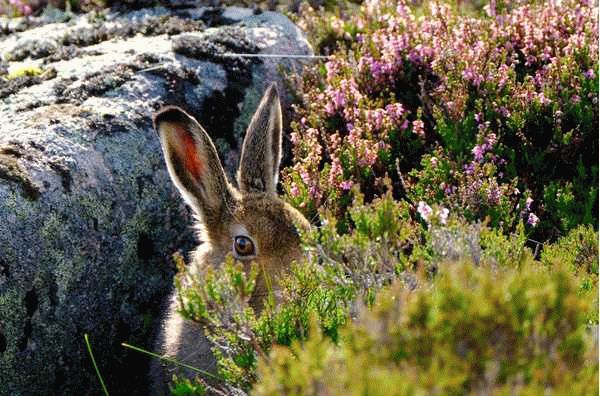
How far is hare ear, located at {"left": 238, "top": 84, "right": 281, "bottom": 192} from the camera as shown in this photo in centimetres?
562

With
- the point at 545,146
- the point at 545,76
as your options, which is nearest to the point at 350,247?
the point at 545,146

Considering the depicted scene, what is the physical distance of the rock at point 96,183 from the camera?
4.76m

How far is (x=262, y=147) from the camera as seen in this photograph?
566 cm

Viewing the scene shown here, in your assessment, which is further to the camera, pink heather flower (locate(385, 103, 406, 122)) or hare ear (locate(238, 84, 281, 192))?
pink heather flower (locate(385, 103, 406, 122))

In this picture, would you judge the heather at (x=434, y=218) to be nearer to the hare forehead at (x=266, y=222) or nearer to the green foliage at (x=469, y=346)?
the green foliage at (x=469, y=346)

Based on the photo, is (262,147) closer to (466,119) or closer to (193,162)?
(193,162)

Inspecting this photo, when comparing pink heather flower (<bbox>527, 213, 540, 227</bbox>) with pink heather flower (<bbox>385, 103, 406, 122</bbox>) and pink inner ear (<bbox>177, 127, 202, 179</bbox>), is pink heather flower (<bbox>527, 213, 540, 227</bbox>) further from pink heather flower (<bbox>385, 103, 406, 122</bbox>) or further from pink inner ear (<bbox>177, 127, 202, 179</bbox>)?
pink inner ear (<bbox>177, 127, 202, 179</bbox>)

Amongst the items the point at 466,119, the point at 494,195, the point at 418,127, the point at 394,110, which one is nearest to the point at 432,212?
the point at 494,195

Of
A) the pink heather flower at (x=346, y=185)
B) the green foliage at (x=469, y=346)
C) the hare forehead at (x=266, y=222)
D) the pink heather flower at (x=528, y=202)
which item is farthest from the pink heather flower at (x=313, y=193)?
the green foliage at (x=469, y=346)

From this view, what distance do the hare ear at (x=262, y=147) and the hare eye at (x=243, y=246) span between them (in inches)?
19.0

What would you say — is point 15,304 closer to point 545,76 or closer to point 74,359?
point 74,359

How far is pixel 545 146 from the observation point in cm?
615

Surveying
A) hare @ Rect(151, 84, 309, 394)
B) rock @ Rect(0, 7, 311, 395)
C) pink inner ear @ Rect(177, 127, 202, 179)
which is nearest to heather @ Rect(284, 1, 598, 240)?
hare @ Rect(151, 84, 309, 394)

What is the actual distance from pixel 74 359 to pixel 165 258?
3.77ft
